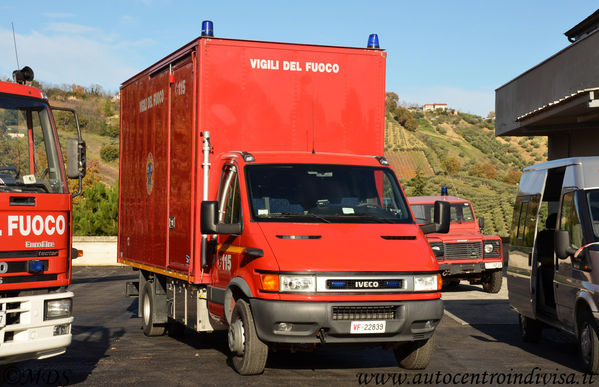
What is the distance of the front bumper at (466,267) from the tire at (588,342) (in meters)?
10.1

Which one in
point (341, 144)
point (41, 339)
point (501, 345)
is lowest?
point (501, 345)

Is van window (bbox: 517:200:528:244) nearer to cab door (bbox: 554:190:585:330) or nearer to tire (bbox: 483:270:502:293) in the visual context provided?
cab door (bbox: 554:190:585:330)

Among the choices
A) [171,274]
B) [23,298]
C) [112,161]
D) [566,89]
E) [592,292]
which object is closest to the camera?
[23,298]

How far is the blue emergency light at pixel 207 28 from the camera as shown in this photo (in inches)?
421

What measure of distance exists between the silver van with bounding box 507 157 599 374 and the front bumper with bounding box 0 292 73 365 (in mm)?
5812

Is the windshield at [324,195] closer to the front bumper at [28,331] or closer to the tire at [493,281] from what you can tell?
the front bumper at [28,331]

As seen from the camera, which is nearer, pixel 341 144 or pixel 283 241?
pixel 283 241

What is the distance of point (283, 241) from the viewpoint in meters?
8.87

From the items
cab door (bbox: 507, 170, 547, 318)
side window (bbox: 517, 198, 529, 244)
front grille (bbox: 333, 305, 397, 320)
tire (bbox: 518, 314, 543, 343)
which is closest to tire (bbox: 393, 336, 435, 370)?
front grille (bbox: 333, 305, 397, 320)

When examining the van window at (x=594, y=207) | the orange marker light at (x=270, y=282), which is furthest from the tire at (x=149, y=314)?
the van window at (x=594, y=207)

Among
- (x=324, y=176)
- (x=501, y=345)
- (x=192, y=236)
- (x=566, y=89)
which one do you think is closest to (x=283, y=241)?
(x=324, y=176)

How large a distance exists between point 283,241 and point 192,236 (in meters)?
2.26

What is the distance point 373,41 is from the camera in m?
11.4

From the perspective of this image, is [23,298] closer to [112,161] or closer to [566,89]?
[566,89]
